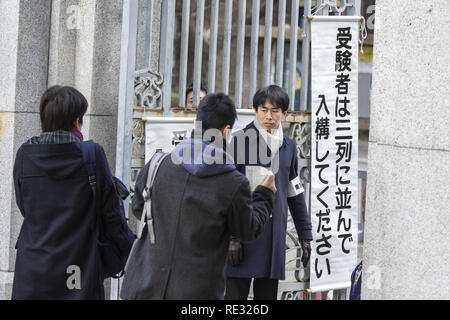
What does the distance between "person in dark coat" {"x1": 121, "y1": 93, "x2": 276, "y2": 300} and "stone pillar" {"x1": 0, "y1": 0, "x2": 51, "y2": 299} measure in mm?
2932

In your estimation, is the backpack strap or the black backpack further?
the black backpack

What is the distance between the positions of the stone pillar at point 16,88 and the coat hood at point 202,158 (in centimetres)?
304

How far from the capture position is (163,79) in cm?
599

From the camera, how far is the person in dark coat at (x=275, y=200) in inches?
205

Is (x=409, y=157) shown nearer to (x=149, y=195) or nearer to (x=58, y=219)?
(x=149, y=195)

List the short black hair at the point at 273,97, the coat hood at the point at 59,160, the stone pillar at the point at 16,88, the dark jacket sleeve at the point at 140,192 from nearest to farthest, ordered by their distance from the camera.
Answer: the dark jacket sleeve at the point at 140,192
the coat hood at the point at 59,160
the short black hair at the point at 273,97
the stone pillar at the point at 16,88

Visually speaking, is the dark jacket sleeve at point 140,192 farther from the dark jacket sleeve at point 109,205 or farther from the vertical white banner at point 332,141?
the vertical white banner at point 332,141

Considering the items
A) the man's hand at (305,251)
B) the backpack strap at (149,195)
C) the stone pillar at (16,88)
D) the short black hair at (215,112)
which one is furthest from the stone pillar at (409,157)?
the stone pillar at (16,88)

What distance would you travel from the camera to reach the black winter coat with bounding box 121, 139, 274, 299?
150 inches

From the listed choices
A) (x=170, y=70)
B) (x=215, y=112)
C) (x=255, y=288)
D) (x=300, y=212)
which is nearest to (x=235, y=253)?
(x=255, y=288)

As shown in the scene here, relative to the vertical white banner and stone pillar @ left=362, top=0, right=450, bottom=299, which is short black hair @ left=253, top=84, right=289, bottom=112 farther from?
stone pillar @ left=362, top=0, right=450, bottom=299

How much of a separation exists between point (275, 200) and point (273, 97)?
0.69 meters

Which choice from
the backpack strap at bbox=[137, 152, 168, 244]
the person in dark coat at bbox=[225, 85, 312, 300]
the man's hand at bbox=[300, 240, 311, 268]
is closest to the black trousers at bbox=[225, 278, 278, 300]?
the person in dark coat at bbox=[225, 85, 312, 300]

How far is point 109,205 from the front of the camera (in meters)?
4.34
